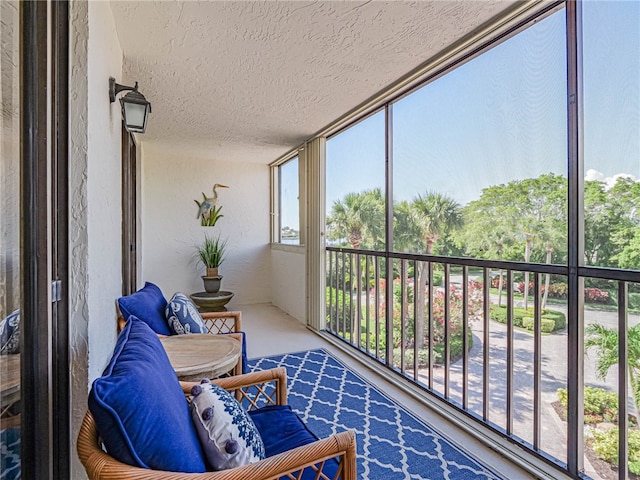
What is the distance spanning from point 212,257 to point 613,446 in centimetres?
459

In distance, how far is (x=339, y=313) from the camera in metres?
3.62

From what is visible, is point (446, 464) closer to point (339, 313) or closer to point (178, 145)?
point (339, 313)

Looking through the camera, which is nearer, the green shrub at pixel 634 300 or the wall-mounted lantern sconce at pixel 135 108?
the green shrub at pixel 634 300

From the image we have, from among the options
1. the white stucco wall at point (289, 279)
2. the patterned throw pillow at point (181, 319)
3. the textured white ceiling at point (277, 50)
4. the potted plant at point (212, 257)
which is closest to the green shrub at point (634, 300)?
the textured white ceiling at point (277, 50)

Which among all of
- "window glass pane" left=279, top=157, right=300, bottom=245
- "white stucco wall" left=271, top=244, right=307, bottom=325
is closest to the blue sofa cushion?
"white stucco wall" left=271, top=244, right=307, bottom=325

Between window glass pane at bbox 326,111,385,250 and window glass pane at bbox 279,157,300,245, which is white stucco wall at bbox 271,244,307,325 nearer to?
window glass pane at bbox 279,157,300,245

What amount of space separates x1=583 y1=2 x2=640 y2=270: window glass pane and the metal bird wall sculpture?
463 cm

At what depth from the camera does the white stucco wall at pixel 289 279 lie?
4.28m

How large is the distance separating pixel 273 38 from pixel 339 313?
2.68 meters

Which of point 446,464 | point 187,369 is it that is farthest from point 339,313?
point 187,369

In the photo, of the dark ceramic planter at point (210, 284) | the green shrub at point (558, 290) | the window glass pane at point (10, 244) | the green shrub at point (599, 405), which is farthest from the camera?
the dark ceramic planter at point (210, 284)

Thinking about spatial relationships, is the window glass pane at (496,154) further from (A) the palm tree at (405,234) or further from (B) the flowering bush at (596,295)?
(B) the flowering bush at (596,295)

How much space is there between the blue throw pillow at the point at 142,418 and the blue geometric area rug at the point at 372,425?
44.8 inches

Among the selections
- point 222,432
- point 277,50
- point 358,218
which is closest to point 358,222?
point 358,218
